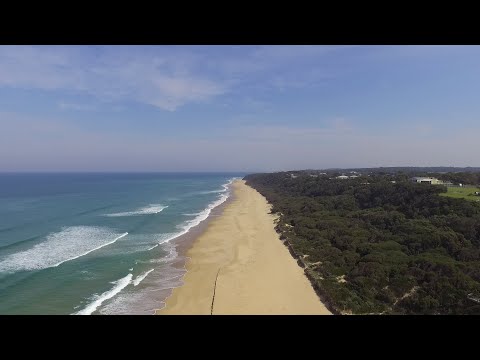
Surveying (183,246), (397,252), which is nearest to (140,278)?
(183,246)

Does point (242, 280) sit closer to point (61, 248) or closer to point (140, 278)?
point (140, 278)

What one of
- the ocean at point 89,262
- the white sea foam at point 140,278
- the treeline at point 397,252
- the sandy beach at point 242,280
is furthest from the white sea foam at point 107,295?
the treeline at point 397,252

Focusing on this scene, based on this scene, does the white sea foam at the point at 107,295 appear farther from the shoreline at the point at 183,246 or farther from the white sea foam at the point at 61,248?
the white sea foam at the point at 61,248

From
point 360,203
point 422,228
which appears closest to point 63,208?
point 360,203
